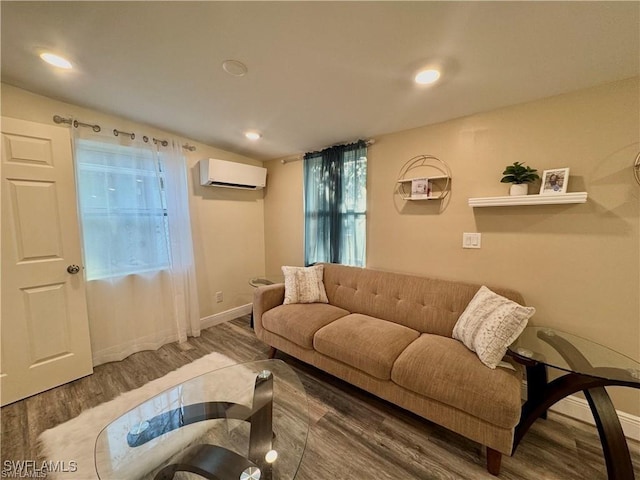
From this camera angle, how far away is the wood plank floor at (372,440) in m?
1.36

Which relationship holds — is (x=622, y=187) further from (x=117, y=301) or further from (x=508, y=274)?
(x=117, y=301)

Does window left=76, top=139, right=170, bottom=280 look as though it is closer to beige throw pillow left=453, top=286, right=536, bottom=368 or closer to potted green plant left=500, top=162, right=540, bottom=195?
beige throw pillow left=453, top=286, right=536, bottom=368

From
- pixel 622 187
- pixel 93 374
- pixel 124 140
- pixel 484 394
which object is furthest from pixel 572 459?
pixel 124 140

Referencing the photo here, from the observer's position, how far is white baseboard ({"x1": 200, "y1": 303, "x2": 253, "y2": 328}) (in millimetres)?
3084

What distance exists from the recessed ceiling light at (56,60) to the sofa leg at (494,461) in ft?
11.0

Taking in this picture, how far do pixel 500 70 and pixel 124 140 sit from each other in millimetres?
3053

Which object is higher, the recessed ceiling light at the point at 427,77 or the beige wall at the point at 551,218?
the recessed ceiling light at the point at 427,77

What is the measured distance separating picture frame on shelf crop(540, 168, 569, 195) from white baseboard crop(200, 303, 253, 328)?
3458mm

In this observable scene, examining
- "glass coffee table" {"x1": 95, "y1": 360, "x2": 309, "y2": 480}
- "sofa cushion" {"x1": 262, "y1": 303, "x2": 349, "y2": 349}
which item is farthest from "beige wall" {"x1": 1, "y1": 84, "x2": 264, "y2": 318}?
"glass coffee table" {"x1": 95, "y1": 360, "x2": 309, "y2": 480}

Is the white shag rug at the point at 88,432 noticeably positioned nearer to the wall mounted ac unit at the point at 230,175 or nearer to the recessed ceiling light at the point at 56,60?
the wall mounted ac unit at the point at 230,175

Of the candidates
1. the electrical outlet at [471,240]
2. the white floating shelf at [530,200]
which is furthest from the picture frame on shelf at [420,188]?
the electrical outlet at [471,240]

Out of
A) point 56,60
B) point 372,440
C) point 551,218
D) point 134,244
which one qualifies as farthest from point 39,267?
point 551,218

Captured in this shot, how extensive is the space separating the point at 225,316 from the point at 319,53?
3083 millimetres

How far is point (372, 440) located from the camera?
1551 millimetres
